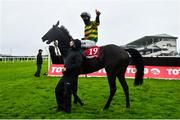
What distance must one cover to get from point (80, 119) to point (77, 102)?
2.61m

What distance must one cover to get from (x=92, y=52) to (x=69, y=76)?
117 centimetres

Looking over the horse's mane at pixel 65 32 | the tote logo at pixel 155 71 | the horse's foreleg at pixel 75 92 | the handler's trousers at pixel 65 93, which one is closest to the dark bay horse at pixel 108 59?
the horse's mane at pixel 65 32

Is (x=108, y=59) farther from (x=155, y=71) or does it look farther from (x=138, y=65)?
(x=155, y=71)

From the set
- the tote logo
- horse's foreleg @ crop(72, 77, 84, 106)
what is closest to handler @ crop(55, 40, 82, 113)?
horse's foreleg @ crop(72, 77, 84, 106)

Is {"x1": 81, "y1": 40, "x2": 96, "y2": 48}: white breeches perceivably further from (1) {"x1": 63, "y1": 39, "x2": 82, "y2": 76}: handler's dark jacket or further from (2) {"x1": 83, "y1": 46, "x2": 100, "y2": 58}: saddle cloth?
(1) {"x1": 63, "y1": 39, "x2": 82, "y2": 76}: handler's dark jacket

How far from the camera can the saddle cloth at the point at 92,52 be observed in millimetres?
10078

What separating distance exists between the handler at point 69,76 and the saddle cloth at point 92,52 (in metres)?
0.58

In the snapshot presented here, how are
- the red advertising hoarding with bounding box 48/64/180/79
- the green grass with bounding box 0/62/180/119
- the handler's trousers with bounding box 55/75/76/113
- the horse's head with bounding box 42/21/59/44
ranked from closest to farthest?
the green grass with bounding box 0/62/180/119
the handler's trousers with bounding box 55/75/76/113
the horse's head with bounding box 42/21/59/44
the red advertising hoarding with bounding box 48/64/180/79

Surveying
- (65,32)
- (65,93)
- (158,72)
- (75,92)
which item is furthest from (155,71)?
(65,93)

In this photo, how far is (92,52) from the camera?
10125 millimetres

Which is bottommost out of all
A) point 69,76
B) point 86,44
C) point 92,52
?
point 69,76

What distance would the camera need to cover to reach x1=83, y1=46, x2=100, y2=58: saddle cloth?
10.1 meters

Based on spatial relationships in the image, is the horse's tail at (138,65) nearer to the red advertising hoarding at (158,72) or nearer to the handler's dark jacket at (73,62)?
the handler's dark jacket at (73,62)

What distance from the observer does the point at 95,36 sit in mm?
10625
